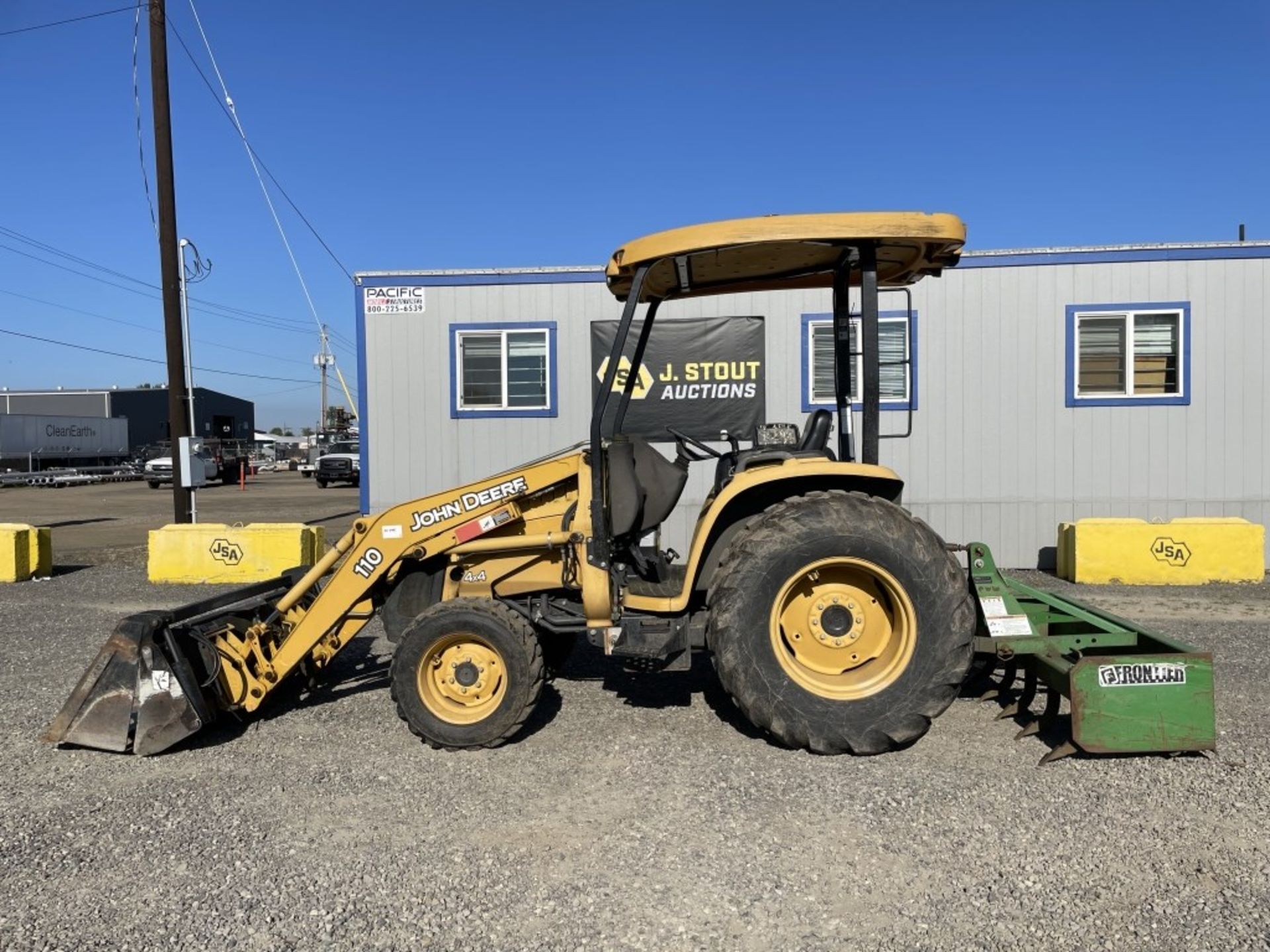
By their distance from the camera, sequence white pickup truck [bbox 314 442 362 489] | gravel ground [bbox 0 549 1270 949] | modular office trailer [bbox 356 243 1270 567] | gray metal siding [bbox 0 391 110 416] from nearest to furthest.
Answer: gravel ground [bbox 0 549 1270 949] → modular office trailer [bbox 356 243 1270 567] → white pickup truck [bbox 314 442 362 489] → gray metal siding [bbox 0 391 110 416]

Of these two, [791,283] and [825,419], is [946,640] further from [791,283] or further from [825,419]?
[791,283]

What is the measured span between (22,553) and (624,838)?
8938mm

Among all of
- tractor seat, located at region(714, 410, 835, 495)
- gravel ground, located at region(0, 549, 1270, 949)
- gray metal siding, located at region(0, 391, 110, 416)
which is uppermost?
gray metal siding, located at region(0, 391, 110, 416)

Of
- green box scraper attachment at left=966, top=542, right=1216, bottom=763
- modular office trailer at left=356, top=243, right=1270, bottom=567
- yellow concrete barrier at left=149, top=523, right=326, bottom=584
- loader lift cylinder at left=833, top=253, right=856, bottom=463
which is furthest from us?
modular office trailer at left=356, top=243, right=1270, bottom=567

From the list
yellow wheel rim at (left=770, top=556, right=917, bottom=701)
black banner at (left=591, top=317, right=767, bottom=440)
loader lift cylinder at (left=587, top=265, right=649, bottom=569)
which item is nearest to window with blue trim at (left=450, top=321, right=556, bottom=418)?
black banner at (left=591, top=317, right=767, bottom=440)

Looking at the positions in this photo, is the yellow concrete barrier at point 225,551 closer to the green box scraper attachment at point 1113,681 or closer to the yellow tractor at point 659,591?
the yellow tractor at point 659,591

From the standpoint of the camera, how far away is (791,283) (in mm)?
4801

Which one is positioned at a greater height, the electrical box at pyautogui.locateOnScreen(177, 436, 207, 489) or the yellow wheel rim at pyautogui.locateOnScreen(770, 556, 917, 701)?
the electrical box at pyautogui.locateOnScreen(177, 436, 207, 489)

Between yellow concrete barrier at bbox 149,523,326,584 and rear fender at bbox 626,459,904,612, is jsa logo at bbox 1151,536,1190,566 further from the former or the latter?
yellow concrete barrier at bbox 149,523,326,584

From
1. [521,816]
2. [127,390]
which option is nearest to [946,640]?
[521,816]

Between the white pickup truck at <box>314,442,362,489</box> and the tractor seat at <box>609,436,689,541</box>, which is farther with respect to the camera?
the white pickup truck at <box>314,442,362,489</box>

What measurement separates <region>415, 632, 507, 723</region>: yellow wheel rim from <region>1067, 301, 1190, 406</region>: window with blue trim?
7613 millimetres

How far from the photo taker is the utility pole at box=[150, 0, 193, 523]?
10.9 metres

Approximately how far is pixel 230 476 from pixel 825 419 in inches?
1299
